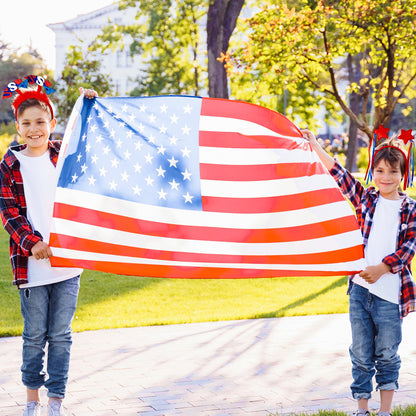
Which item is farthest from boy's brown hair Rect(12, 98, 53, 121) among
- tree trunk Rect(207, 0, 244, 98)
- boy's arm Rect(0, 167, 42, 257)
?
tree trunk Rect(207, 0, 244, 98)

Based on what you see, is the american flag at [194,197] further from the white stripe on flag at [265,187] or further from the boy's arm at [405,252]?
the boy's arm at [405,252]

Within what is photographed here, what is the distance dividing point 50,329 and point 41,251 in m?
0.58

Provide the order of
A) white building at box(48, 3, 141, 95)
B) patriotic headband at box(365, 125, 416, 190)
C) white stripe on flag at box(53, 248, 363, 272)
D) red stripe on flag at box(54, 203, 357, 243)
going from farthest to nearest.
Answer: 1. white building at box(48, 3, 141, 95)
2. patriotic headband at box(365, 125, 416, 190)
3. red stripe on flag at box(54, 203, 357, 243)
4. white stripe on flag at box(53, 248, 363, 272)

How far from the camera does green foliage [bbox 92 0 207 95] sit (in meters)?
26.0

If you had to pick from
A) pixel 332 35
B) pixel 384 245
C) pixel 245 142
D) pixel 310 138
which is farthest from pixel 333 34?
pixel 384 245

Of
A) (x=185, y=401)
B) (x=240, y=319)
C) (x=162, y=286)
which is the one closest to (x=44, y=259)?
(x=185, y=401)

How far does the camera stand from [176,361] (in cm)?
586

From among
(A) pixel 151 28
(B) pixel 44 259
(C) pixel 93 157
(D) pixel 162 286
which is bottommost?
(D) pixel 162 286

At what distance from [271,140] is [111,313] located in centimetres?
479

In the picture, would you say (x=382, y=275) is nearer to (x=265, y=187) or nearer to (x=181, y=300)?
(x=265, y=187)

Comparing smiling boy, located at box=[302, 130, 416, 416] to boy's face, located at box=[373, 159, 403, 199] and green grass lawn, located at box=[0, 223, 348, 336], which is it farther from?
green grass lawn, located at box=[0, 223, 348, 336]

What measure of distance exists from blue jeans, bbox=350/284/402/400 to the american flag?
0.33 metres

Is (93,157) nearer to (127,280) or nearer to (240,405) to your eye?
(240,405)

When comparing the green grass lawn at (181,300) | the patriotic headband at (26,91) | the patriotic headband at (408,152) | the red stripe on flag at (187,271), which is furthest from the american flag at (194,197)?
the green grass lawn at (181,300)
